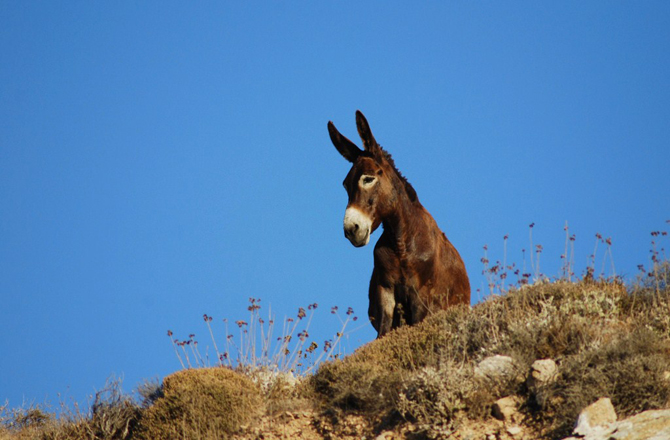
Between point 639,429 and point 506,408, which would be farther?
point 506,408

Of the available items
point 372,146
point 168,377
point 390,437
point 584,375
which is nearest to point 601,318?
point 584,375

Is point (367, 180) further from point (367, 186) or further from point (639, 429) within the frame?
point (639, 429)

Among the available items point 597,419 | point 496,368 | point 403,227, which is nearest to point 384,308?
point 403,227

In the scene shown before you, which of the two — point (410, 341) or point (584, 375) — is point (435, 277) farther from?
point (584, 375)

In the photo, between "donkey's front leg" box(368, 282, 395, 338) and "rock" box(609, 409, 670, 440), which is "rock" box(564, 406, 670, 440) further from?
"donkey's front leg" box(368, 282, 395, 338)

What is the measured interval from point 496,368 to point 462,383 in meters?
0.45

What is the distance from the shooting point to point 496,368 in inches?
268

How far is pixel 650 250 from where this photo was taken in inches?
331

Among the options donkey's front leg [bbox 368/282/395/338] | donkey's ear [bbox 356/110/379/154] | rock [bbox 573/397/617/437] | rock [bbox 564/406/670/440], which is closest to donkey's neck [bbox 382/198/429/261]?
donkey's front leg [bbox 368/282/395/338]

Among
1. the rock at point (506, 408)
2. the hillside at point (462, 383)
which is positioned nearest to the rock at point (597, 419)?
the hillside at point (462, 383)

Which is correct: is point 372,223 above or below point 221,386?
above

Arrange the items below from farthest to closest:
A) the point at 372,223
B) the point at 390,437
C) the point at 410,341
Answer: the point at 372,223 → the point at 410,341 → the point at 390,437

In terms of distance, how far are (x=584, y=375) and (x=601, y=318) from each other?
65.4 inches

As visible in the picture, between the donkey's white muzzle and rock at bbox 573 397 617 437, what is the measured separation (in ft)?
11.7
